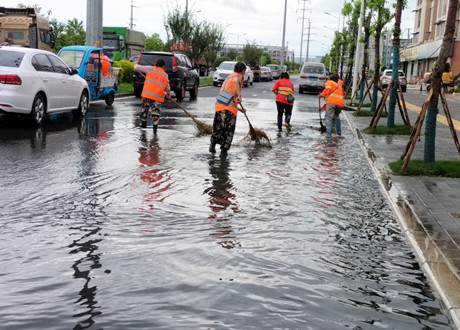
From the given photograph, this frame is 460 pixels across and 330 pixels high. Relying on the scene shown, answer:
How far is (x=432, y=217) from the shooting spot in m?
6.68

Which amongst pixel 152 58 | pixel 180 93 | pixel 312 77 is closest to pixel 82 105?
pixel 180 93

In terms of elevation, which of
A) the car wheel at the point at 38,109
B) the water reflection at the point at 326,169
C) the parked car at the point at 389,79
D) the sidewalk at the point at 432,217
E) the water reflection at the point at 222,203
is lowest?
the water reflection at the point at 326,169

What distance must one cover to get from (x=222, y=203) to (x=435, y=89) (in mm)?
4560

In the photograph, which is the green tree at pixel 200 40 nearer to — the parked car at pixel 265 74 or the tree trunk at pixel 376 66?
the parked car at pixel 265 74

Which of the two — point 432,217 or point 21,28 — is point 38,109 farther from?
point 21,28

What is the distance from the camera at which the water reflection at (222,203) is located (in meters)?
5.61

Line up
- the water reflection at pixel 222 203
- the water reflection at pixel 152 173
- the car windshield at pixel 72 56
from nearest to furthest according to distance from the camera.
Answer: the water reflection at pixel 222 203, the water reflection at pixel 152 173, the car windshield at pixel 72 56

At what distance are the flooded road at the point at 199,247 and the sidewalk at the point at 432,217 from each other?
112 mm

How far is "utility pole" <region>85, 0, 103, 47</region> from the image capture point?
24172 millimetres

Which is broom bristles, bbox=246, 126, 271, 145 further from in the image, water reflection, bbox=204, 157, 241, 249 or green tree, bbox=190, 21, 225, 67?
green tree, bbox=190, 21, 225, 67

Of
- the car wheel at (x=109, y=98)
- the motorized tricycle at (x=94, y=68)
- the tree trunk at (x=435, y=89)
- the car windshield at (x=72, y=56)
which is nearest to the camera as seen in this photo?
the tree trunk at (x=435, y=89)

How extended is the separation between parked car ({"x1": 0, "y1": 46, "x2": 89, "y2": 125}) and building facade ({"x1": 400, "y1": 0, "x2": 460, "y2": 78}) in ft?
167

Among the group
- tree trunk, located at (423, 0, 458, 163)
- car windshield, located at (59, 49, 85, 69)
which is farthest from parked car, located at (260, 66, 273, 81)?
tree trunk, located at (423, 0, 458, 163)

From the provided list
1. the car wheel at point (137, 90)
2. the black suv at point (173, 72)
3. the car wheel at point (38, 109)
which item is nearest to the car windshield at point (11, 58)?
the car wheel at point (38, 109)
